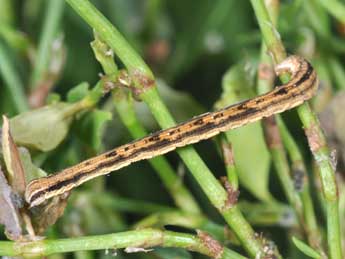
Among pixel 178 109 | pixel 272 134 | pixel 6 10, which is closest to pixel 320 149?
pixel 272 134

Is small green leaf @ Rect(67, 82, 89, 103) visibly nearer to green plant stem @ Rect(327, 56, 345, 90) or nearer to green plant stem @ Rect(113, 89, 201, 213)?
green plant stem @ Rect(113, 89, 201, 213)

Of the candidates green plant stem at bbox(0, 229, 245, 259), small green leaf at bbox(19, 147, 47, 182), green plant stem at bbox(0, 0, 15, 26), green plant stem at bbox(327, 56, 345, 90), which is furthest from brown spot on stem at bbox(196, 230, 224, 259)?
green plant stem at bbox(0, 0, 15, 26)

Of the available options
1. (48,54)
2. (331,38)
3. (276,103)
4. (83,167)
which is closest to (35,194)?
(83,167)

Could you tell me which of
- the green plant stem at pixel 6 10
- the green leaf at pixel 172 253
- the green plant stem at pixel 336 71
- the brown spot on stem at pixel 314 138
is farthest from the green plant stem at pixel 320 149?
the green plant stem at pixel 6 10

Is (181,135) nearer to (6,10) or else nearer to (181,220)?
(181,220)

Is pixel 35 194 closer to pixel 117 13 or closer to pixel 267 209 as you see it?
pixel 267 209
